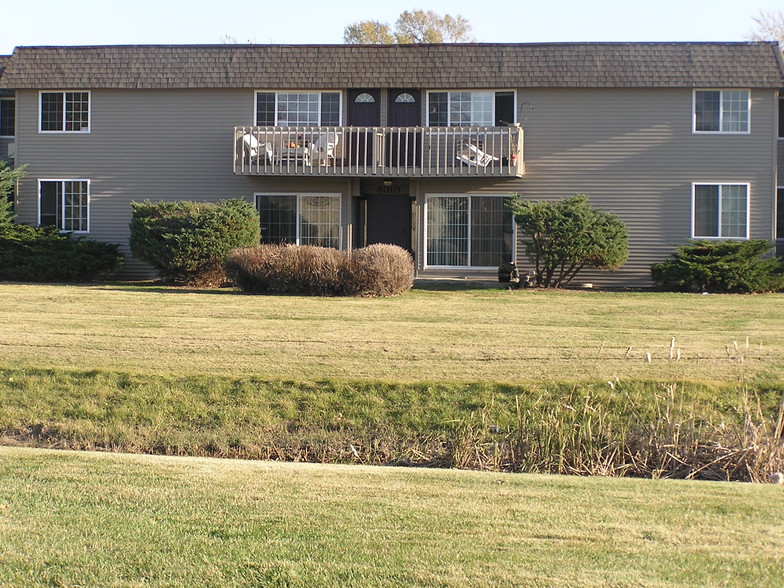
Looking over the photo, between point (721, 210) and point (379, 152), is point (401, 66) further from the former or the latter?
point (721, 210)

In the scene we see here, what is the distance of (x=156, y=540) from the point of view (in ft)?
18.0

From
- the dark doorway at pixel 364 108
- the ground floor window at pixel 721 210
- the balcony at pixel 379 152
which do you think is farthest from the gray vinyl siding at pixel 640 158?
the dark doorway at pixel 364 108

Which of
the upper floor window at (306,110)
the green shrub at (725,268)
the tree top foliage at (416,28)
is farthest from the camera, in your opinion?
the tree top foliage at (416,28)

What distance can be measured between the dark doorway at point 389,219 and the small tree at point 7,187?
8762mm

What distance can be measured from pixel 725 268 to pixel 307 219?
10.0 m

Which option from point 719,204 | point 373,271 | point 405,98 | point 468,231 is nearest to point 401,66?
point 405,98

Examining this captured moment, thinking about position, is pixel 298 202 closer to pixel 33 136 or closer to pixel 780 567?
pixel 33 136

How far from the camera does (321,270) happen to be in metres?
17.3

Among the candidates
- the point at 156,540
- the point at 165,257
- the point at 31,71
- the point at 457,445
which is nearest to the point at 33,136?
the point at 31,71

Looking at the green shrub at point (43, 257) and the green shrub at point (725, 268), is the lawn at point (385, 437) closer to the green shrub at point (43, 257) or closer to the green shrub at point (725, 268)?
the green shrub at point (725, 268)

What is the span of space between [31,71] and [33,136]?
163 cm

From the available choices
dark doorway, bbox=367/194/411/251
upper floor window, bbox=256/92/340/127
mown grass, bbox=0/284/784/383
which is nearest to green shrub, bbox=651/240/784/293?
mown grass, bbox=0/284/784/383

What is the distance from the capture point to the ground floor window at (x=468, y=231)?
2333cm

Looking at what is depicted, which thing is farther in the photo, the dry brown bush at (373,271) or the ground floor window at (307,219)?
the ground floor window at (307,219)
